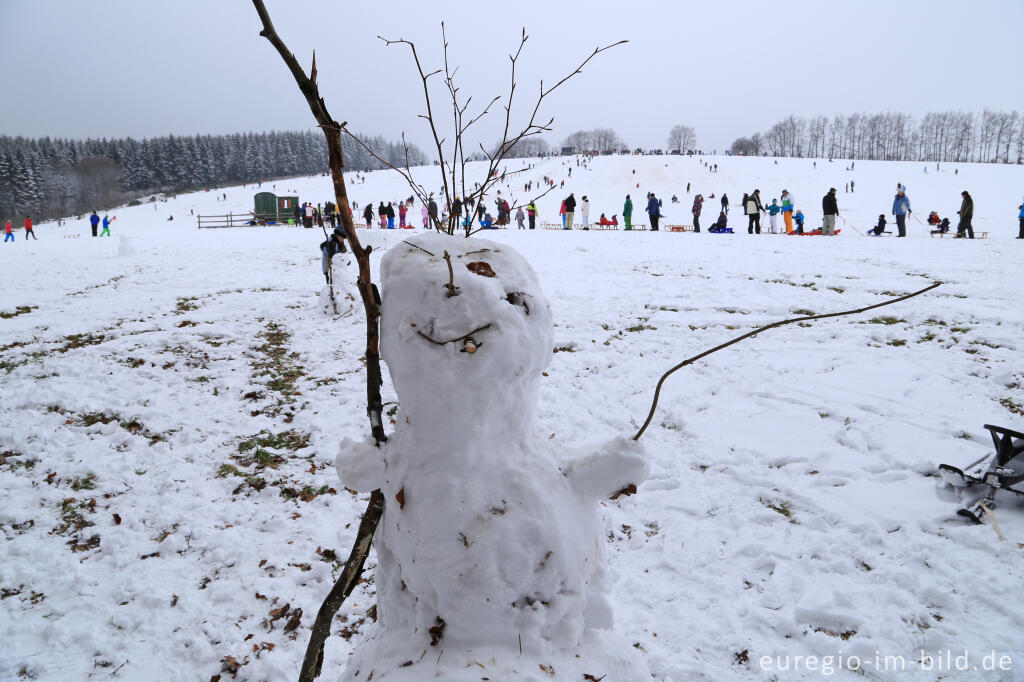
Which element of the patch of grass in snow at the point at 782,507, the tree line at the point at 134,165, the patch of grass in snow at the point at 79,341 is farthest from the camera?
the tree line at the point at 134,165

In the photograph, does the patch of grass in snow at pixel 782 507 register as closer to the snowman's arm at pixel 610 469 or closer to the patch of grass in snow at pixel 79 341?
the snowman's arm at pixel 610 469

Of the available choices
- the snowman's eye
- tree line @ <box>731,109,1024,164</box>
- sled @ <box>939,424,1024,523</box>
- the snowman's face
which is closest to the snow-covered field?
sled @ <box>939,424,1024,523</box>

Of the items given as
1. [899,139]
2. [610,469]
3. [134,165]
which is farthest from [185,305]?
[899,139]

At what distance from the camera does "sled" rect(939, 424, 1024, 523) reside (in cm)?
367

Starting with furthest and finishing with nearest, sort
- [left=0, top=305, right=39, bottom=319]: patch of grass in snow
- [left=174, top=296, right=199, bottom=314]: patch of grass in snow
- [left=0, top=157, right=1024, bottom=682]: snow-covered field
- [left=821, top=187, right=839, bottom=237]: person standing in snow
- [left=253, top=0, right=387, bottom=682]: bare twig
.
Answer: [left=821, top=187, right=839, bottom=237]: person standing in snow < [left=174, top=296, right=199, bottom=314]: patch of grass in snow < [left=0, top=305, right=39, bottom=319]: patch of grass in snow < [left=0, top=157, right=1024, bottom=682]: snow-covered field < [left=253, top=0, right=387, bottom=682]: bare twig

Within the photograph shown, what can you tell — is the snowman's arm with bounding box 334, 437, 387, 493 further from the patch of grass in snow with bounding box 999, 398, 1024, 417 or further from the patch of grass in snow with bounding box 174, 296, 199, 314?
the patch of grass in snow with bounding box 174, 296, 199, 314

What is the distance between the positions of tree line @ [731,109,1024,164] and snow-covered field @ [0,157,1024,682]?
116967 mm

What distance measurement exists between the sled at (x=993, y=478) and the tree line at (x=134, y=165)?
51.4 meters

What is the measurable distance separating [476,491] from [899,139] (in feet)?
440

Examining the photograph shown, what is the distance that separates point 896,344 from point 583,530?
752 centimetres

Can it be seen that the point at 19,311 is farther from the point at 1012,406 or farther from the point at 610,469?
the point at 1012,406

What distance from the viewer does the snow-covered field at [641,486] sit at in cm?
302

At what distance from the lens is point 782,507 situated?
406 centimetres

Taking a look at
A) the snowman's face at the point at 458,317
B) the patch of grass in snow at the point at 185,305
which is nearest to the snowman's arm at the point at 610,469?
the snowman's face at the point at 458,317
